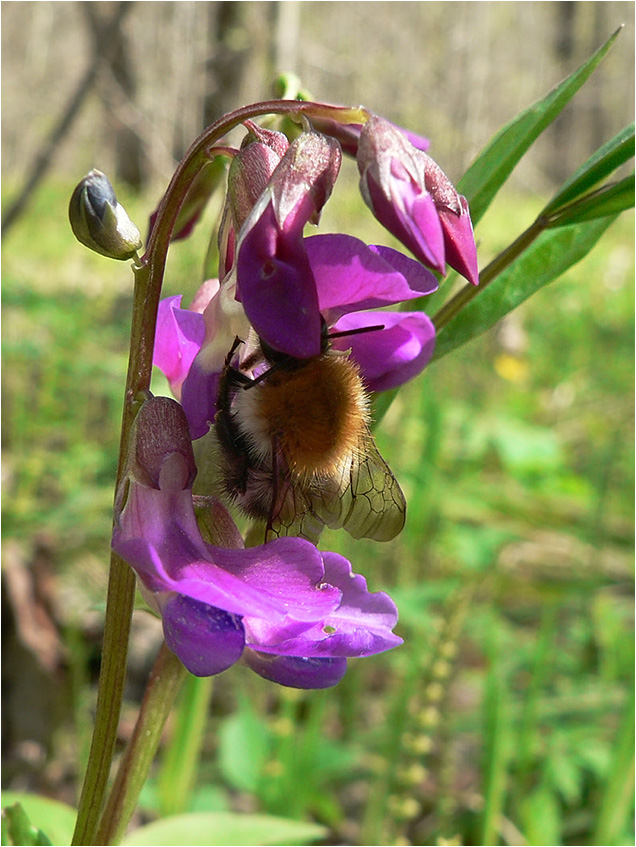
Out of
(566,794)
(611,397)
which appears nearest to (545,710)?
(566,794)

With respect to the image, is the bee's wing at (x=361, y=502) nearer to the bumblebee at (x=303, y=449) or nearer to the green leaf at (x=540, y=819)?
the bumblebee at (x=303, y=449)

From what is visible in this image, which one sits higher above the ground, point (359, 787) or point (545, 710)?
point (545, 710)

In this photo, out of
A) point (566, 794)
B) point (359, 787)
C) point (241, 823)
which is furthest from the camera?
point (359, 787)

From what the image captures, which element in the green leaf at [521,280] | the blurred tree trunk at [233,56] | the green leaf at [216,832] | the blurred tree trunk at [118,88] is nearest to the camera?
the green leaf at [521,280]

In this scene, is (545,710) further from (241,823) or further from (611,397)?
(611,397)

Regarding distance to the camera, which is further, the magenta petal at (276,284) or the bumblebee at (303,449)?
the bumblebee at (303,449)

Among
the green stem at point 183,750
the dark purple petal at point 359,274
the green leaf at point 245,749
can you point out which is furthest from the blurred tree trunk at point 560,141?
the dark purple petal at point 359,274

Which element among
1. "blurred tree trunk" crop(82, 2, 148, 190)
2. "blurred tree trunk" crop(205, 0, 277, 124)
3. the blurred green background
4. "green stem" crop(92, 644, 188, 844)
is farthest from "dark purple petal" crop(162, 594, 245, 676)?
"blurred tree trunk" crop(205, 0, 277, 124)
